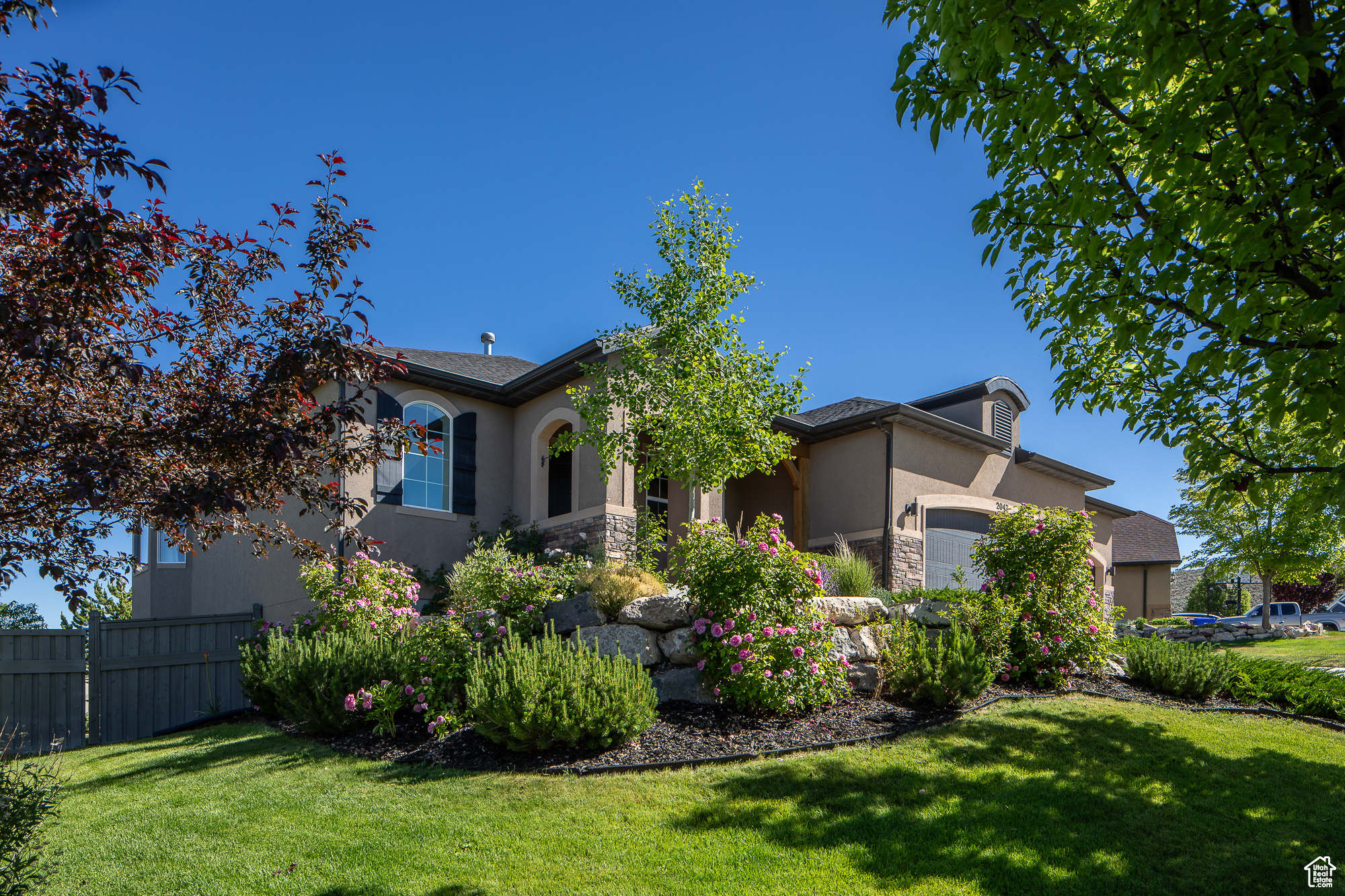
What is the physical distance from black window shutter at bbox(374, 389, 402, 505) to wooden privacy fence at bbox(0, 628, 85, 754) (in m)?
4.16

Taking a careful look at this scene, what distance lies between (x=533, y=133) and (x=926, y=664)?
6.39 m

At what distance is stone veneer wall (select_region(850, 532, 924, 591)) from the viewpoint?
14.1m

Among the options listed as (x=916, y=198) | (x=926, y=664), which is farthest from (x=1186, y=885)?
(x=916, y=198)

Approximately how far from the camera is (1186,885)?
4.16 m

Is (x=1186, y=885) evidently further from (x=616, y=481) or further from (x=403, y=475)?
(x=403, y=475)

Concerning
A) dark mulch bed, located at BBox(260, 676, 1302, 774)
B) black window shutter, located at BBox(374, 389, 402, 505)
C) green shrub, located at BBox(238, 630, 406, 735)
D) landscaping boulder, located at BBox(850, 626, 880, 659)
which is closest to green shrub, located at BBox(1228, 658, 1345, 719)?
dark mulch bed, located at BBox(260, 676, 1302, 774)

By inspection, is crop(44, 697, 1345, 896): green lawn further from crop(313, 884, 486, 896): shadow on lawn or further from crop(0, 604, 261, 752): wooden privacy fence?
A: crop(0, 604, 261, 752): wooden privacy fence

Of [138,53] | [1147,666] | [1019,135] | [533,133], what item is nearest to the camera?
[1019,135]

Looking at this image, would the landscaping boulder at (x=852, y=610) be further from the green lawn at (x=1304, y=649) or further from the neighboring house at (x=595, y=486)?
the green lawn at (x=1304, y=649)

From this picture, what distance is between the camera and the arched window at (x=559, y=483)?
13.6 meters

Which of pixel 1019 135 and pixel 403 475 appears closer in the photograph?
pixel 1019 135

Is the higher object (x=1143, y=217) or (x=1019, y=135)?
(x=1019, y=135)

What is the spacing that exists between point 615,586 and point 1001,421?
12.1 m

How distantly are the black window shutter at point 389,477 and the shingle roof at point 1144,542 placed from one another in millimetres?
22250
